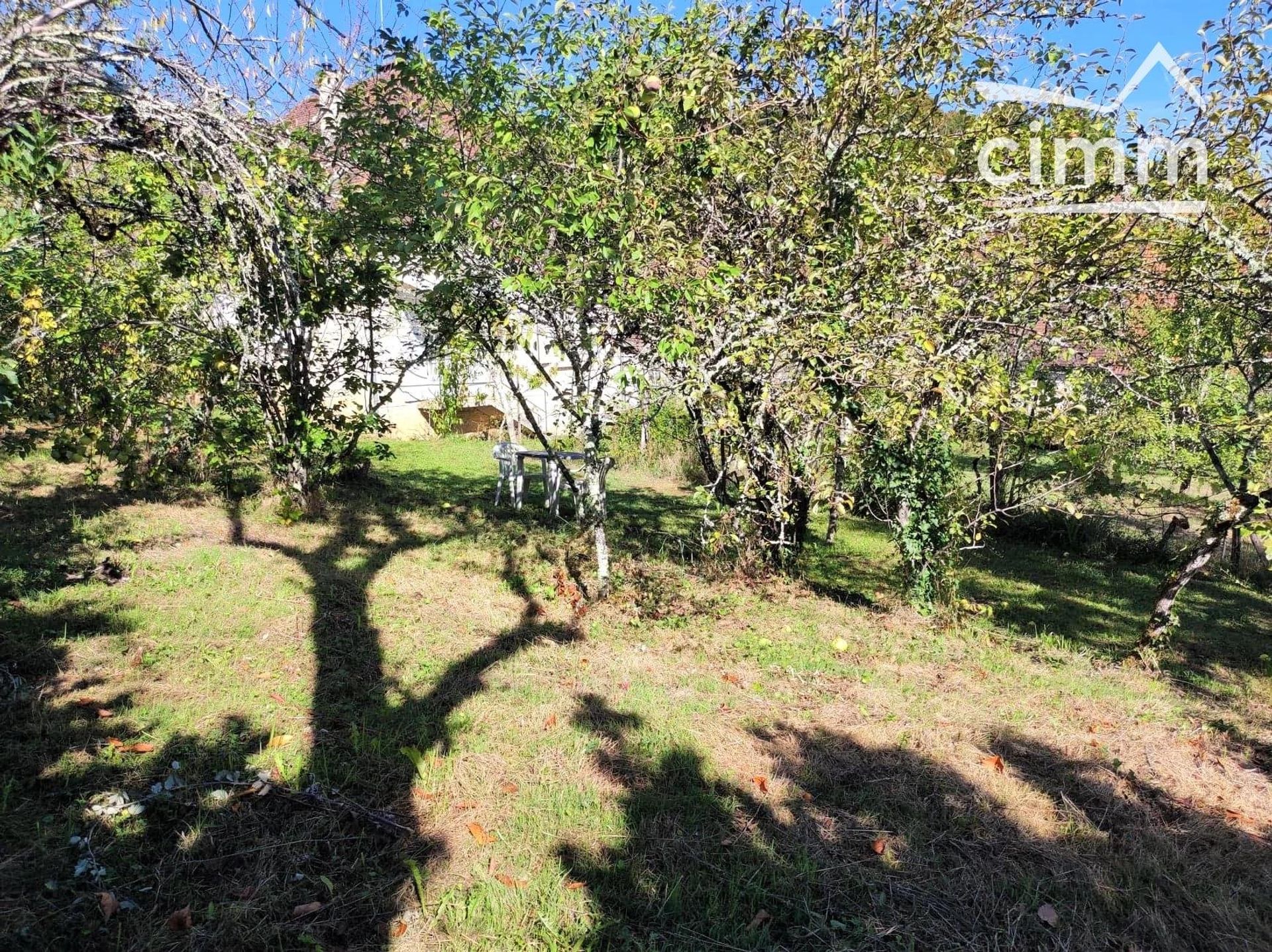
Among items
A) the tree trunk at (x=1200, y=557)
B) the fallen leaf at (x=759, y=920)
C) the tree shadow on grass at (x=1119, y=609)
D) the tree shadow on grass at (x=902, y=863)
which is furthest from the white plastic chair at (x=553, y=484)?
the fallen leaf at (x=759, y=920)

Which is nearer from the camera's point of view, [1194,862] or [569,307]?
[1194,862]

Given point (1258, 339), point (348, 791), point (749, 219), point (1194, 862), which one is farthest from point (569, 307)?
point (1258, 339)

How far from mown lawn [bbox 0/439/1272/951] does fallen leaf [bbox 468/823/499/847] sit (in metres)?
0.02

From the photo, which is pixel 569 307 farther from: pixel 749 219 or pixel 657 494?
pixel 657 494

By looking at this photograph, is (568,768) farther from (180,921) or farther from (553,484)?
(553,484)

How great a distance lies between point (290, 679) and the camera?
4.36 metres

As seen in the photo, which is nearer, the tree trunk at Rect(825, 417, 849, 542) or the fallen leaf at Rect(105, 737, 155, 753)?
the fallen leaf at Rect(105, 737, 155, 753)

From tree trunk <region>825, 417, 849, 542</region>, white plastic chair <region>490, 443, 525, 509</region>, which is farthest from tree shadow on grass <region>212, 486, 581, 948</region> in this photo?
white plastic chair <region>490, 443, 525, 509</region>

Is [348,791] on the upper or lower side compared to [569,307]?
lower

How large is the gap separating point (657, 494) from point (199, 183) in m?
8.66

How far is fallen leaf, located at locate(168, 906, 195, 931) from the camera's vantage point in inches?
101

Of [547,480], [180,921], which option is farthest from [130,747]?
[547,480]

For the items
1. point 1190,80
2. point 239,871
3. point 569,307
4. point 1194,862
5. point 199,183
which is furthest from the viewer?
point 569,307

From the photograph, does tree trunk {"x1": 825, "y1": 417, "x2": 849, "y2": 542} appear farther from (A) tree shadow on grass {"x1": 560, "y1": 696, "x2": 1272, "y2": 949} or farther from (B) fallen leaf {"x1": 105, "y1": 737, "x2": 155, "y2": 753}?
(B) fallen leaf {"x1": 105, "y1": 737, "x2": 155, "y2": 753}
